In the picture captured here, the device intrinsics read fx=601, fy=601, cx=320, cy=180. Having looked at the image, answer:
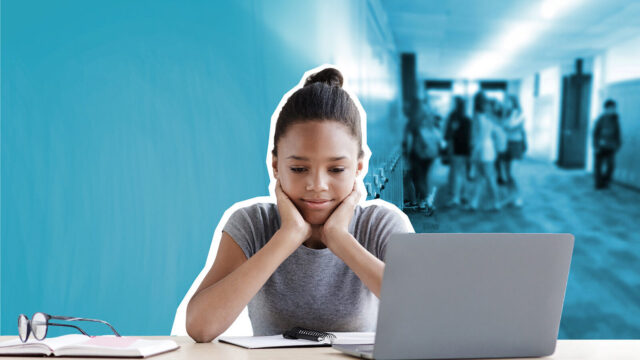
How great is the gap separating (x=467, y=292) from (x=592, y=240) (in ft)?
13.7

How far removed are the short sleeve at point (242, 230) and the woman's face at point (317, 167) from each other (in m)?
0.13

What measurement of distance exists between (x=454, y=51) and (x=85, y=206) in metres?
2.88

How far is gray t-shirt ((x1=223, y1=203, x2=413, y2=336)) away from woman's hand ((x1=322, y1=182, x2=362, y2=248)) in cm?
11

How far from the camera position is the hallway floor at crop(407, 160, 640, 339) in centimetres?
438

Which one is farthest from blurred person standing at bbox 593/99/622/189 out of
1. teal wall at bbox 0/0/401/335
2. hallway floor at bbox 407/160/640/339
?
teal wall at bbox 0/0/401/335

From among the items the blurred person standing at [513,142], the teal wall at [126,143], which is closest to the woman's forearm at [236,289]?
the teal wall at [126,143]

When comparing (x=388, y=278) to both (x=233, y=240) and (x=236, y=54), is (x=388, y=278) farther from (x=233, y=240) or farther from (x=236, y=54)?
(x=236, y=54)

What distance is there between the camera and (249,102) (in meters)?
2.43

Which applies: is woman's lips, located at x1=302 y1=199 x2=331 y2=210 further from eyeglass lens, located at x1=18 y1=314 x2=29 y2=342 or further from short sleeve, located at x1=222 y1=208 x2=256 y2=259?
eyeglass lens, located at x1=18 y1=314 x2=29 y2=342

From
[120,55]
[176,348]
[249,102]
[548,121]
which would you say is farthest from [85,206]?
[548,121]

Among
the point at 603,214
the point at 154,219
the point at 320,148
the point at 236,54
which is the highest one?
the point at 236,54

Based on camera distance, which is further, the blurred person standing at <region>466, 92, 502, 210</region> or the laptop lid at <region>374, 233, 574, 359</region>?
the blurred person standing at <region>466, 92, 502, 210</region>

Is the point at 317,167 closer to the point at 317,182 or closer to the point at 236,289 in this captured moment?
the point at 317,182

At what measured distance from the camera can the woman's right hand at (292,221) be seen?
127cm
